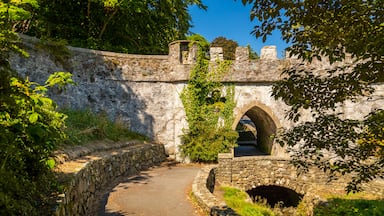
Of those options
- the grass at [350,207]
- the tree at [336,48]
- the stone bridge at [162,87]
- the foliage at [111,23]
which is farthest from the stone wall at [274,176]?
the foliage at [111,23]

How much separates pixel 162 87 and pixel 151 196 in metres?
7.78

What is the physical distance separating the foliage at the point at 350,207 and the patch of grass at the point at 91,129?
8.12 meters

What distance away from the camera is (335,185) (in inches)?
519

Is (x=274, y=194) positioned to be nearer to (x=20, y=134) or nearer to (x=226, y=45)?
(x=20, y=134)

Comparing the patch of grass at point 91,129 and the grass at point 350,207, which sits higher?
the patch of grass at point 91,129

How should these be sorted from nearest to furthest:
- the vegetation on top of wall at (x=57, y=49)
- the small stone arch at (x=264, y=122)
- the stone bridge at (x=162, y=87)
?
the vegetation on top of wall at (x=57, y=49) < the stone bridge at (x=162, y=87) < the small stone arch at (x=264, y=122)

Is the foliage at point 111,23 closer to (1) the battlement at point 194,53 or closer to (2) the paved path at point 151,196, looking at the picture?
(1) the battlement at point 194,53

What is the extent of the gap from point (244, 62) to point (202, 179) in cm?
719

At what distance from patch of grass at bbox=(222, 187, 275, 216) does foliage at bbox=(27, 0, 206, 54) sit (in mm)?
10471

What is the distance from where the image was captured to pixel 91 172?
7.27m

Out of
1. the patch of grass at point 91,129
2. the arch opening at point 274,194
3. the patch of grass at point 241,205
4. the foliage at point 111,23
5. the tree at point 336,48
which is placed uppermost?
the foliage at point 111,23

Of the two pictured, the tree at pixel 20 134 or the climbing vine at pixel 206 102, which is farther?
the climbing vine at pixel 206 102

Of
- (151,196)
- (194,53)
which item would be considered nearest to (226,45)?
(194,53)

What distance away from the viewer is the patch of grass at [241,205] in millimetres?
8508
